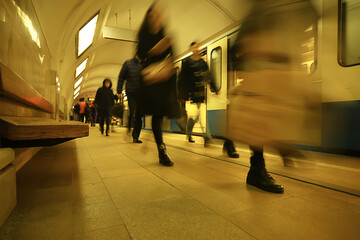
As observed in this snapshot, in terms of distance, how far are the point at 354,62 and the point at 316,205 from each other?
244 centimetres

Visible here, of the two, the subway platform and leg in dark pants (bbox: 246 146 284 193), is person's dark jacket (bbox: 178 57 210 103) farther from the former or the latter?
leg in dark pants (bbox: 246 146 284 193)

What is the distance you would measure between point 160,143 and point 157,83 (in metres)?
0.69

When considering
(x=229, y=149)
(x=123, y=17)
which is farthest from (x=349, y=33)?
(x=123, y=17)

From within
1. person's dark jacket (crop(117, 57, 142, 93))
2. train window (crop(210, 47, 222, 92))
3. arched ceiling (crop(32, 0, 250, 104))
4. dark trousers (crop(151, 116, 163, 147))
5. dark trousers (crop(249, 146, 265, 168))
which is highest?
arched ceiling (crop(32, 0, 250, 104))

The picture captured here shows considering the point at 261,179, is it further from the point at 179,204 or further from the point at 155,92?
the point at 155,92

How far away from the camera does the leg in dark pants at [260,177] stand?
155cm

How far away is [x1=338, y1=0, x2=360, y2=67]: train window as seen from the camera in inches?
108

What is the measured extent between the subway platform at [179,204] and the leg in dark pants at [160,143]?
148mm

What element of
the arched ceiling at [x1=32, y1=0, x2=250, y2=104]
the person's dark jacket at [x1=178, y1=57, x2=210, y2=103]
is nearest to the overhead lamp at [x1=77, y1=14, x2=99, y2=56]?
the arched ceiling at [x1=32, y1=0, x2=250, y2=104]

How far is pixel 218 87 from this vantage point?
16.7 ft

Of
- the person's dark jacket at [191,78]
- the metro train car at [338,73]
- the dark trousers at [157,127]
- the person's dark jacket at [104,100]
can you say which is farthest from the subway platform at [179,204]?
the person's dark jacket at [104,100]

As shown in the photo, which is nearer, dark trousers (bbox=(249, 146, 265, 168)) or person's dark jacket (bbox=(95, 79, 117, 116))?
dark trousers (bbox=(249, 146, 265, 168))

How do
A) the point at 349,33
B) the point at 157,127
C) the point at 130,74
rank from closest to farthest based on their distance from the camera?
1. the point at 157,127
2. the point at 349,33
3. the point at 130,74

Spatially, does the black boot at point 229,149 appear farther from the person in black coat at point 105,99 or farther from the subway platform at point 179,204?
the person in black coat at point 105,99
